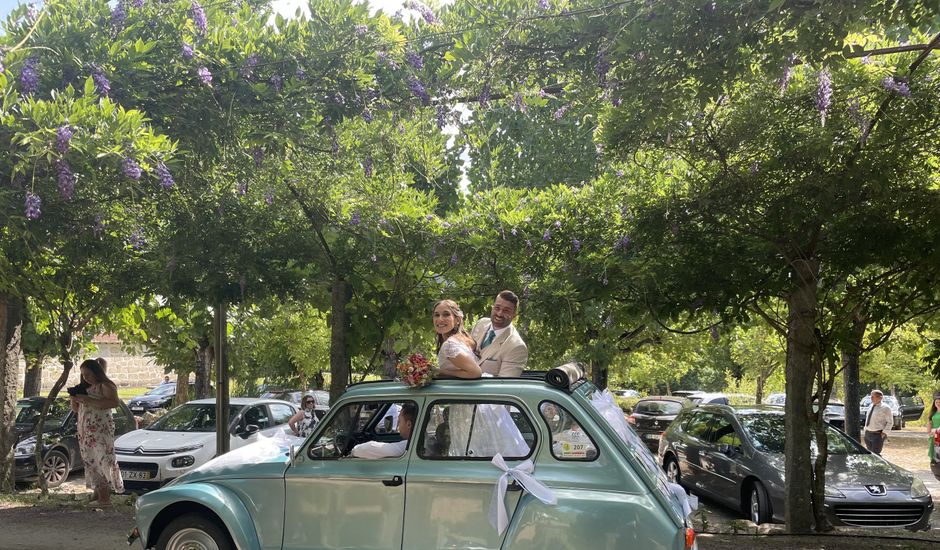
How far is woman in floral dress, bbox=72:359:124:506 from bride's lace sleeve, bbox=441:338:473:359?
19.2 ft

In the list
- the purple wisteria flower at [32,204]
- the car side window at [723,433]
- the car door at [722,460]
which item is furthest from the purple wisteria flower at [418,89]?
the car side window at [723,433]

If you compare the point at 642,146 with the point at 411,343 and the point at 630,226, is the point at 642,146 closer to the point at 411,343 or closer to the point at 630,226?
the point at 630,226

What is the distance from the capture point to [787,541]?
8.30 m

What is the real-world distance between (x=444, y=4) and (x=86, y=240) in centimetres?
566

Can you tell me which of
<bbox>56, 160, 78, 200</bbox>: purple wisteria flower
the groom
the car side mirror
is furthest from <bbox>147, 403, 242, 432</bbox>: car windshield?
the groom

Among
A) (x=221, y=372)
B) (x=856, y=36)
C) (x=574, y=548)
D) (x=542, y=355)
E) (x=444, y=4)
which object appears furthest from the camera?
(x=542, y=355)

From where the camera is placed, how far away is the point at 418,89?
7.87m

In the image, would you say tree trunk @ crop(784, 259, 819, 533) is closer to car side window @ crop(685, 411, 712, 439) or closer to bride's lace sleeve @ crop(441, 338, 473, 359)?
car side window @ crop(685, 411, 712, 439)

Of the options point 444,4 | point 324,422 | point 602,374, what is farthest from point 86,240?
point 602,374

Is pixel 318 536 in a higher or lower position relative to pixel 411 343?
lower

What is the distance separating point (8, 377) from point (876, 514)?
38.9ft

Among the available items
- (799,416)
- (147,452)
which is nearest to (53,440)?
(147,452)

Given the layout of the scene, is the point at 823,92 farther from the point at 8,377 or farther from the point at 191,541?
the point at 8,377

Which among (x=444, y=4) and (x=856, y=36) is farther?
(x=444, y=4)
